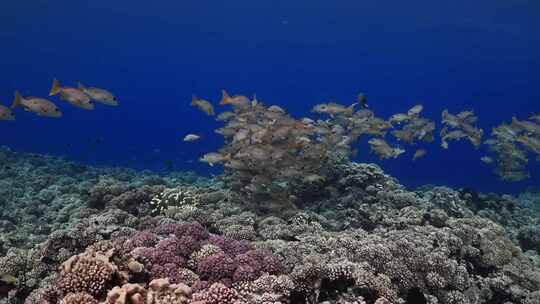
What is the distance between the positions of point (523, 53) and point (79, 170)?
6593cm

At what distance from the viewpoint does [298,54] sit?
103500mm

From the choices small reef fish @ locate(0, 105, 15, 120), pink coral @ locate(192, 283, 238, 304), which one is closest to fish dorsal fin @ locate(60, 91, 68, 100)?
small reef fish @ locate(0, 105, 15, 120)

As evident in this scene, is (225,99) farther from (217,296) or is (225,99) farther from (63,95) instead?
(217,296)

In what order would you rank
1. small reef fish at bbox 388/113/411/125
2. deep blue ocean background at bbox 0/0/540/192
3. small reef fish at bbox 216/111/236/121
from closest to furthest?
small reef fish at bbox 216/111/236/121
small reef fish at bbox 388/113/411/125
deep blue ocean background at bbox 0/0/540/192

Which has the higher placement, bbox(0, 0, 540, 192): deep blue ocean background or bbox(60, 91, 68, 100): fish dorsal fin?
bbox(0, 0, 540, 192): deep blue ocean background

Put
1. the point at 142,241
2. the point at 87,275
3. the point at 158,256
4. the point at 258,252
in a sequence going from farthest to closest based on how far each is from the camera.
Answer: the point at 142,241 → the point at 258,252 → the point at 158,256 → the point at 87,275

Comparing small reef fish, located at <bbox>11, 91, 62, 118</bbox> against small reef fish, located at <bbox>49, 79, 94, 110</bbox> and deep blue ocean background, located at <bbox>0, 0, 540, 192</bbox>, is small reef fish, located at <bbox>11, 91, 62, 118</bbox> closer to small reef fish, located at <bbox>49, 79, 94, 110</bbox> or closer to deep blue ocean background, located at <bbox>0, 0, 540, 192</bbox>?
small reef fish, located at <bbox>49, 79, 94, 110</bbox>

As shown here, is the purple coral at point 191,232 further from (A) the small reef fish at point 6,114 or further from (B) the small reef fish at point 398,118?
(B) the small reef fish at point 398,118

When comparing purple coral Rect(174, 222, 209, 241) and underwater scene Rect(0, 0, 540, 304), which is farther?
purple coral Rect(174, 222, 209, 241)

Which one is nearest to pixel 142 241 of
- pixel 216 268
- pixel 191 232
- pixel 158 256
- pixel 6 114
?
pixel 158 256

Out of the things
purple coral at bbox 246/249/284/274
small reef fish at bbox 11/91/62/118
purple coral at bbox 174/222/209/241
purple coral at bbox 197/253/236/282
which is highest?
small reef fish at bbox 11/91/62/118

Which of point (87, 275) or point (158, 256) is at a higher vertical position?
point (158, 256)

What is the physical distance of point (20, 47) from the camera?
3644 inches

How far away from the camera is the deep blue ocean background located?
61906 mm
